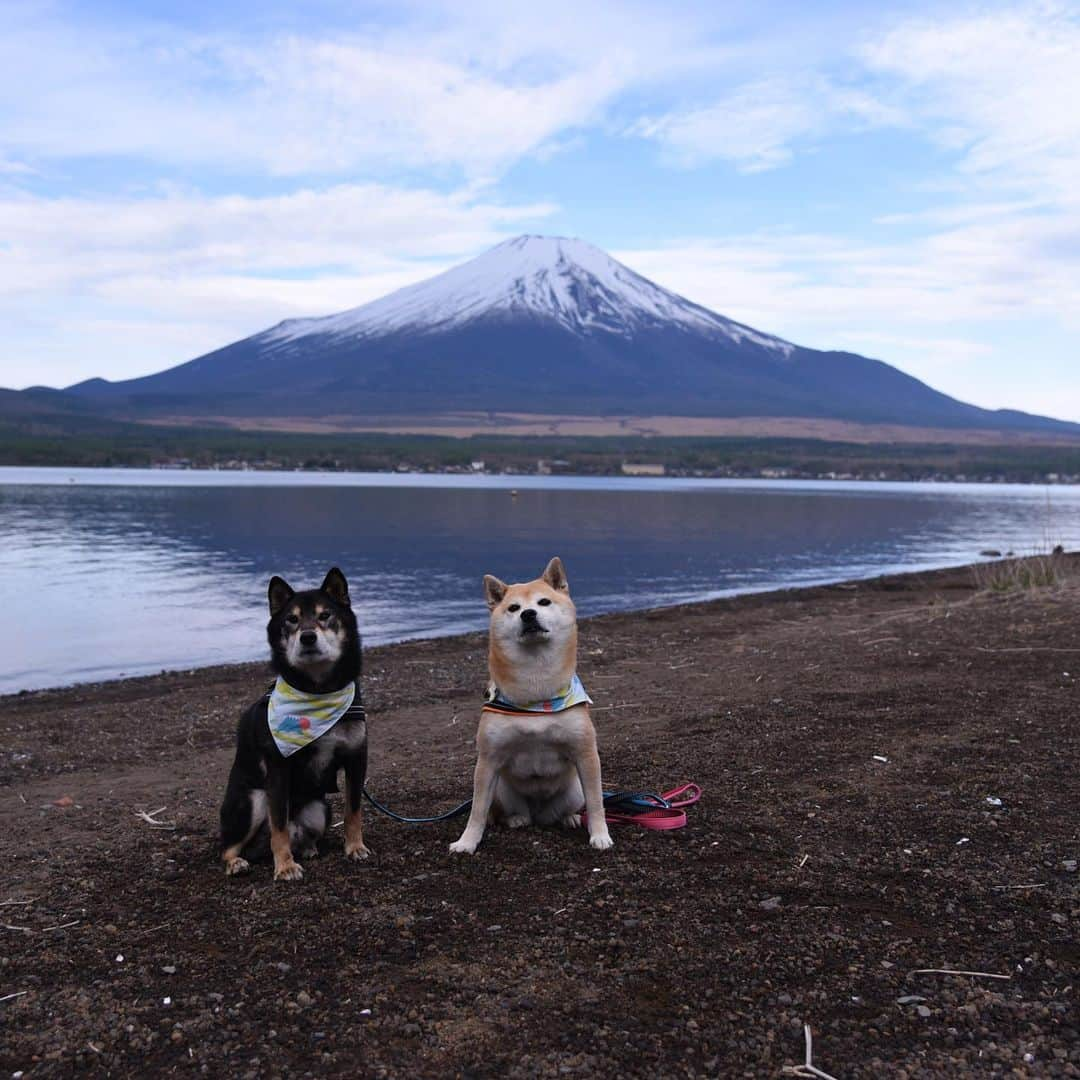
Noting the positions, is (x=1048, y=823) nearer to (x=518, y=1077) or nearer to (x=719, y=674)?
(x=518, y=1077)

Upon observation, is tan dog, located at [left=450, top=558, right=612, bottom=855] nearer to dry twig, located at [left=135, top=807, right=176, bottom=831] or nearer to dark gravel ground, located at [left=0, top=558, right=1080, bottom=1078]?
dark gravel ground, located at [left=0, top=558, right=1080, bottom=1078]

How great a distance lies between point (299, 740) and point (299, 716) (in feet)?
0.37

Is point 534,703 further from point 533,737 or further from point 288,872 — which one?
point 288,872

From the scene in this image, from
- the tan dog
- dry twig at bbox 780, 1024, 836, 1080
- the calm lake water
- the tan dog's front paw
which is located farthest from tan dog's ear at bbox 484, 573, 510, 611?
the calm lake water

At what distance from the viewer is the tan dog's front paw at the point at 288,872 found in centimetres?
496

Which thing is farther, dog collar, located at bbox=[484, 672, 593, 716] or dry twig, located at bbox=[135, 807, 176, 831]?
dry twig, located at bbox=[135, 807, 176, 831]

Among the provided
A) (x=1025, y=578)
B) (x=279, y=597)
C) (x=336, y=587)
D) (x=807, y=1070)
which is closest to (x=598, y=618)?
(x=1025, y=578)

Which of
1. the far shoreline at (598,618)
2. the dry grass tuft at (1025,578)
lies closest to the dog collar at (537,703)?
the far shoreline at (598,618)

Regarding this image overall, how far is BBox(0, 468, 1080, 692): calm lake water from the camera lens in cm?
1945

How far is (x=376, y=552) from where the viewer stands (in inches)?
1350

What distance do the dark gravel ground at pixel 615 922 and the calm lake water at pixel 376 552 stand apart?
1067cm

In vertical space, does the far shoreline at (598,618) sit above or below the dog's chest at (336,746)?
below

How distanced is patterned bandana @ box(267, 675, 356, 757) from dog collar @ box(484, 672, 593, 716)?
764mm

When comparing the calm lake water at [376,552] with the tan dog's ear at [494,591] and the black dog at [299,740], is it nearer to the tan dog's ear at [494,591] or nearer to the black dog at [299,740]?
the black dog at [299,740]
